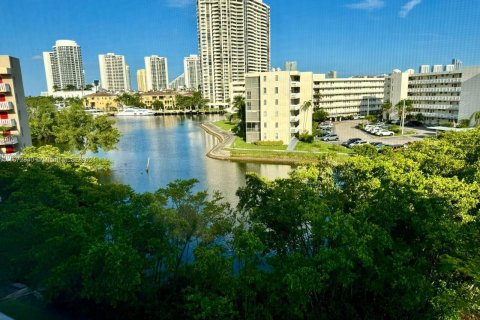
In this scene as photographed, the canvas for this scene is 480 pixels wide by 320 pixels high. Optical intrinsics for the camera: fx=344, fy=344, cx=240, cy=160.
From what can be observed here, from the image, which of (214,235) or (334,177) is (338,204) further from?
(214,235)

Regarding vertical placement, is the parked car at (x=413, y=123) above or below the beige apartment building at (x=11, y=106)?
below

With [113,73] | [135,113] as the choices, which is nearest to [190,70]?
[113,73]

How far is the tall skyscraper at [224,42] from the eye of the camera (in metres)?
78.1

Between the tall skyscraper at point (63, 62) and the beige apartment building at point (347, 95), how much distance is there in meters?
29.3

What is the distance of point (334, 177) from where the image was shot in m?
10.3

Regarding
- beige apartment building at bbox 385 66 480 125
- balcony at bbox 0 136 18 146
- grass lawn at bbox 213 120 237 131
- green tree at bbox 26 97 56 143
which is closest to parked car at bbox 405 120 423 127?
beige apartment building at bbox 385 66 480 125

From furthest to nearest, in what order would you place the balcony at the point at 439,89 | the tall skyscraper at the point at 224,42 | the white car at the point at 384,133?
1. the tall skyscraper at the point at 224,42
2. the balcony at the point at 439,89
3. the white car at the point at 384,133

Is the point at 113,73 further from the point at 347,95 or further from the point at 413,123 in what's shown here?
the point at 413,123

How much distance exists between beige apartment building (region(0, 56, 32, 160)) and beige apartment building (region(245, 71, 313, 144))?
54.5 ft

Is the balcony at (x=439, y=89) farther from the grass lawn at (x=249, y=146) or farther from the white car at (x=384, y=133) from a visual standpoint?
the grass lawn at (x=249, y=146)

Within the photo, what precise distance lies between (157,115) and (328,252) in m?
71.3

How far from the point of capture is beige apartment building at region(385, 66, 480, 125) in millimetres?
34250

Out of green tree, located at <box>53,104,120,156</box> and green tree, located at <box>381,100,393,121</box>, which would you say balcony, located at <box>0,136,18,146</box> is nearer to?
green tree, located at <box>53,104,120,156</box>

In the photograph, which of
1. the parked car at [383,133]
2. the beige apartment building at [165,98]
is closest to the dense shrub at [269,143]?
the parked car at [383,133]
